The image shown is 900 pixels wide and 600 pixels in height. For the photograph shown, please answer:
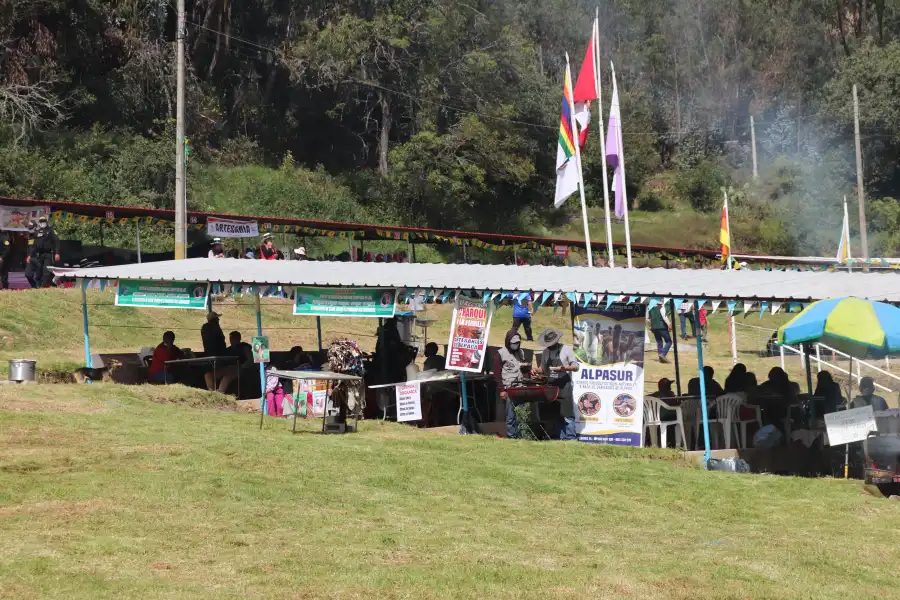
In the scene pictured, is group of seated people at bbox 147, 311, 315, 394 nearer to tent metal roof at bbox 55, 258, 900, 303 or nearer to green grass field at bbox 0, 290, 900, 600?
tent metal roof at bbox 55, 258, 900, 303

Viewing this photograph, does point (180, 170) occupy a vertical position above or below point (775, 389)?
above

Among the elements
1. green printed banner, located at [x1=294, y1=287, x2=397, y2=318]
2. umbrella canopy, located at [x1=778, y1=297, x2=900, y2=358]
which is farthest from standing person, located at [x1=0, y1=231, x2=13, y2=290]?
umbrella canopy, located at [x1=778, y1=297, x2=900, y2=358]

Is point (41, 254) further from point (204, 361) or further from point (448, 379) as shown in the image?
point (448, 379)

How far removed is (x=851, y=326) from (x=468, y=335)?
503cm

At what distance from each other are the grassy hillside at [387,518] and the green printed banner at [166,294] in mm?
2766

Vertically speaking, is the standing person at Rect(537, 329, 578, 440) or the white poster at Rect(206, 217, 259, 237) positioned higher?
the white poster at Rect(206, 217, 259, 237)

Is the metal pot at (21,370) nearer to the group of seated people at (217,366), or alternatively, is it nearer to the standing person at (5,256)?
the group of seated people at (217,366)

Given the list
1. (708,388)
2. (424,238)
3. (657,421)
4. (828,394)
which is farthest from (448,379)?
(424,238)

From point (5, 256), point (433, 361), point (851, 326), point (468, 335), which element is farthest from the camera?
point (5, 256)

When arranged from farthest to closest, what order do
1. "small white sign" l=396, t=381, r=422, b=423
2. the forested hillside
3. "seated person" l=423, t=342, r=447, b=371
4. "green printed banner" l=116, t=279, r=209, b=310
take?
the forested hillside
"green printed banner" l=116, t=279, r=209, b=310
"seated person" l=423, t=342, r=447, b=371
"small white sign" l=396, t=381, r=422, b=423

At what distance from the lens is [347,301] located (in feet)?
58.7

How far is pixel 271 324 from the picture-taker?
2902cm

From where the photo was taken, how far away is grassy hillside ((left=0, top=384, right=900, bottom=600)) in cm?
888

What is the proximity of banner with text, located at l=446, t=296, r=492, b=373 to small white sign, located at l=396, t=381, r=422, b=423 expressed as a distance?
770 mm
